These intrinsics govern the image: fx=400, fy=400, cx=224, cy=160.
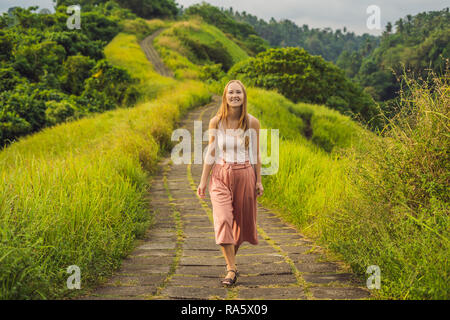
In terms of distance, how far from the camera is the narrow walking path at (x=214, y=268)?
9.96ft

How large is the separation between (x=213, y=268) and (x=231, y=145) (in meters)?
1.14

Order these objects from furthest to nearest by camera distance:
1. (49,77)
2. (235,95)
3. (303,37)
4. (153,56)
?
1. (303,37)
2. (153,56)
3. (49,77)
4. (235,95)

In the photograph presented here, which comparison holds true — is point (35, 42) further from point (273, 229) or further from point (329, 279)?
point (329, 279)

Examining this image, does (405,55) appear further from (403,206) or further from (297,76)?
(403,206)

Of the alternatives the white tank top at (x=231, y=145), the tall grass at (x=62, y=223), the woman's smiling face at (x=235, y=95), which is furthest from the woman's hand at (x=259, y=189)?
the tall grass at (x=62, y=223)

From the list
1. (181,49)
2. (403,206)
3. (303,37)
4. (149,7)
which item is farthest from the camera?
(303,37)

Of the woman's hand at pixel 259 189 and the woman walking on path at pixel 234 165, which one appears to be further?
the woman's hand at pixel 259 189

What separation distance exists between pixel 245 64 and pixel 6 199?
2382cm

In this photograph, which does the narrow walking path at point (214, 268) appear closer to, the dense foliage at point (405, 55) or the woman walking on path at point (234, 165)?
the woman walking on path at point (234, 165)

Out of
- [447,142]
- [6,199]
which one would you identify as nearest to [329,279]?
[447,142]

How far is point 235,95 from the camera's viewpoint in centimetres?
349

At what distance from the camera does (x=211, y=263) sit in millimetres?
3799

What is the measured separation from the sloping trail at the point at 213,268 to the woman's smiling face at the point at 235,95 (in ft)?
4.93

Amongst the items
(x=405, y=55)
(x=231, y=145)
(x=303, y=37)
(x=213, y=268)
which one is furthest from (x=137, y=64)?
(x=303, y=37)
